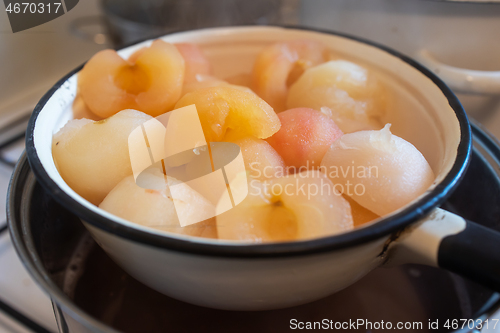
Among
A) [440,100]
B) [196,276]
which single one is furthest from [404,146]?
[196,276]

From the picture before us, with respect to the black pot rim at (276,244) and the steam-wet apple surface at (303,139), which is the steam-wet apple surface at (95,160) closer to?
the black pot rim at (276,244)

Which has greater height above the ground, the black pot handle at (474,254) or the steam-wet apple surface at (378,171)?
the steam-wet apple surface at (378,171)

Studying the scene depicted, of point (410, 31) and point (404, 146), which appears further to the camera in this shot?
point (410, 31)

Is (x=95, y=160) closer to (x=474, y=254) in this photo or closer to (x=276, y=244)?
(x=276, y=244)

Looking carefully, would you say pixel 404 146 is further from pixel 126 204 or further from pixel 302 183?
pixel 126 204

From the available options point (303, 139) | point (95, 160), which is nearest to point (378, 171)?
point (303, 139)

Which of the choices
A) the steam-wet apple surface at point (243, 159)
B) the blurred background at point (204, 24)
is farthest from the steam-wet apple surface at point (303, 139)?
the blurred background at point (204, 24)

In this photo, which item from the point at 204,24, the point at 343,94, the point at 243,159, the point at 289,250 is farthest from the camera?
the point at 204,24

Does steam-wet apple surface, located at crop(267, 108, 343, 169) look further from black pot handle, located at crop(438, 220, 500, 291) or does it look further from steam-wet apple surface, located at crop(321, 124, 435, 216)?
black pot handle, located at crop(438, 220, 500, 291)
